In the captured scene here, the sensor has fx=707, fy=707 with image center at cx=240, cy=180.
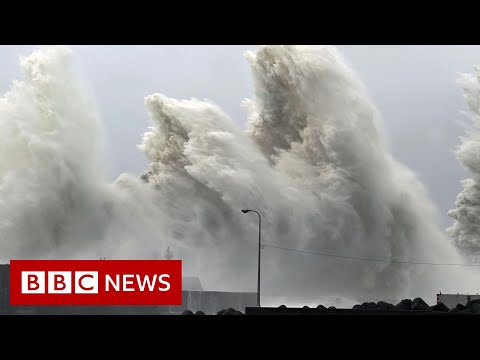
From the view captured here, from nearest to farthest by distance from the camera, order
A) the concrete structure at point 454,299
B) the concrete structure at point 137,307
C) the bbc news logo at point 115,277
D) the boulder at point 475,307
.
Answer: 1. the bbc news logo at point 115,277
2. the boulder at point 475,307
3. the concrete structure at point 137,307
4. the concrete structure at point 454,299

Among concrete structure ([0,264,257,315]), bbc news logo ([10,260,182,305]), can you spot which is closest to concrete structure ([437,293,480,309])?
concrete structure ([0,264,257,315])

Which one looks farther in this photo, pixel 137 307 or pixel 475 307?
pixel 137 307

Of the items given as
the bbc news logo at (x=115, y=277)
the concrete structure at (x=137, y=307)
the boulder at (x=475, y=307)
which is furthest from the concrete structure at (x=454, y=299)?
the bbc news logo at (x=115, y=277)

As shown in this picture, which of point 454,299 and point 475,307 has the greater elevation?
point 475,307

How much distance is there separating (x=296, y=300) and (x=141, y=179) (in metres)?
20.5

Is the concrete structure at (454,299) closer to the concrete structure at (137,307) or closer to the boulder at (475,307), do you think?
the boulder at (475,307)

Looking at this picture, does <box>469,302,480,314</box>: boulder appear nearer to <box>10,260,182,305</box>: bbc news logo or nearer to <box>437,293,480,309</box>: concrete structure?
<box>437,293,480,309</box>: concrete structure

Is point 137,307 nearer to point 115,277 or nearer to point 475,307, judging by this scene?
point 115,277

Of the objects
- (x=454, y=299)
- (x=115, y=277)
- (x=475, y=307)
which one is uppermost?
(x=115, y=277)

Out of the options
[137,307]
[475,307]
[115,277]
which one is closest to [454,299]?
[475,307]

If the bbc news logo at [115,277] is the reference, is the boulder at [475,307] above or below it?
below

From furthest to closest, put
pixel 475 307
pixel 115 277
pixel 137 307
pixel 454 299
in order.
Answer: pixel 454 299
pixel 137 307
pixel 475 307
pixel 115 277
